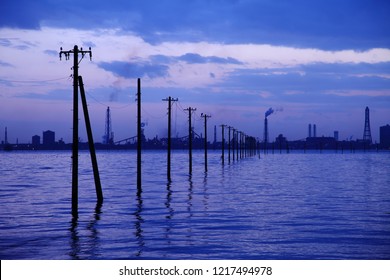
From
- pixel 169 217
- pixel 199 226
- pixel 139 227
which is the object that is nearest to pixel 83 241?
pixel 139 227

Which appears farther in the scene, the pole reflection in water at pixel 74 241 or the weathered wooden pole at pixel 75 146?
the weathered wooden pole at pixel 75 146

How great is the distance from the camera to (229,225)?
20172 mm

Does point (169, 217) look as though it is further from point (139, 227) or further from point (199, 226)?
point (139, 227)

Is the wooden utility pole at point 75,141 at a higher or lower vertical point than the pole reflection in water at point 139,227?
higher

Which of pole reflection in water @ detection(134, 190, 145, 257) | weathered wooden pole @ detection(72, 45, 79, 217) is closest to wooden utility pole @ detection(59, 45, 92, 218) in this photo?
weathered wooden pole @ detection(72, 45, 79, 217)

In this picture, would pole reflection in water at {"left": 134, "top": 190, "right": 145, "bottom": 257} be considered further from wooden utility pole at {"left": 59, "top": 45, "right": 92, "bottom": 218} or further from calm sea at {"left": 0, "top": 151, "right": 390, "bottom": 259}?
wooden utility pole at {"left": 59, "top": 45, "right": 92, "bottom": 218}

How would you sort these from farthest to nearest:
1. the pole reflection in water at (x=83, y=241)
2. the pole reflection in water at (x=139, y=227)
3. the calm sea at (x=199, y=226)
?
the pole reflection in water at (x=139, y=227) → the calm sea at (x=199, y=226) → the pole reflection in water at (x=83, y=241)

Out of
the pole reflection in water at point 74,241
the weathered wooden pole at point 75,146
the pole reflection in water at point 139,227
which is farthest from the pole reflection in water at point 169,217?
the weathered wooden pole at point 75,146

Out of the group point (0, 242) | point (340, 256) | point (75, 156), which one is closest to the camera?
point (340, 256)

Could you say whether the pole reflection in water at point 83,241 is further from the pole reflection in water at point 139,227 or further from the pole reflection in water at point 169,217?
the pole reflection in water at point 169,217
